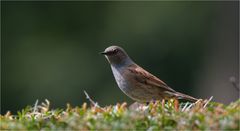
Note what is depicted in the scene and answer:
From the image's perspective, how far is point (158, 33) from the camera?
27406 mm

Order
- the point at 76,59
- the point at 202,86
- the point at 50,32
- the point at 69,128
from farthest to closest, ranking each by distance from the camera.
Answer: the point at 50,32, the point at 76,59, the point at 202,86, the point at 69,128

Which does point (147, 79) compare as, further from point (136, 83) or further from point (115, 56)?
point (115, 56)

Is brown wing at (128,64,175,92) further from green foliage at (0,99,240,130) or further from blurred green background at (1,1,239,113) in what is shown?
blurred green background at (1,1,239,113)

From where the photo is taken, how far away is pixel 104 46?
88.1 feet


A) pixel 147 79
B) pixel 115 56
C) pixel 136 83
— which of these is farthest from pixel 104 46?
pixel 136 83

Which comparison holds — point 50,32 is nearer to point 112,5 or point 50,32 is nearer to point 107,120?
point 112,5

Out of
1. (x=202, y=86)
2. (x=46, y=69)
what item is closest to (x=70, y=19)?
(x=46, y=69)

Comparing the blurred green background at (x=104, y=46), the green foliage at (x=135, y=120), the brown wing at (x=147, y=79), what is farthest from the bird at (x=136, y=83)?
the blurred green background at (x=104, y=46)

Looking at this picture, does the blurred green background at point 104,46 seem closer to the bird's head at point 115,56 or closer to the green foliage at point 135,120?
the bird's head at point 115,56

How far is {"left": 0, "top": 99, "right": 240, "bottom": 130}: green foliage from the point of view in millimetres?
5746

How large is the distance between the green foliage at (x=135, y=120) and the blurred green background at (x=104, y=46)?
1719 centimetres

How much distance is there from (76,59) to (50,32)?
256cm

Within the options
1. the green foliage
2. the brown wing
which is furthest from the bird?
the green foliage

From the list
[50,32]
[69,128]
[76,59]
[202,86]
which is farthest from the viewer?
[50,32]
